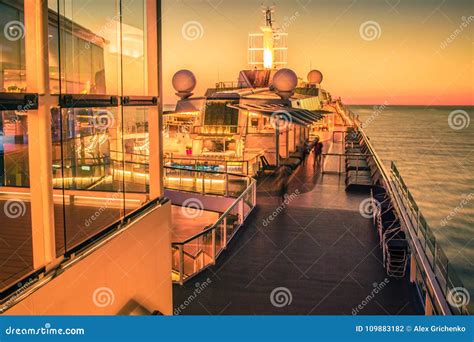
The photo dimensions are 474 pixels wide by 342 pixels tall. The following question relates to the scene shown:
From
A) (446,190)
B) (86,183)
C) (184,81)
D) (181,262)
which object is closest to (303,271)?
(181,262)

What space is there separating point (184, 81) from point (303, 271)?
16.0 meters

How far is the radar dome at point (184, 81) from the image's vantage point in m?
22.0

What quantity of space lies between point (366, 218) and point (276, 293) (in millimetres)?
4385

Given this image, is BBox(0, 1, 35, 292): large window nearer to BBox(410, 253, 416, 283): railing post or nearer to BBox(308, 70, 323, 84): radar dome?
BBox(410, 253, 416, 283): railing post

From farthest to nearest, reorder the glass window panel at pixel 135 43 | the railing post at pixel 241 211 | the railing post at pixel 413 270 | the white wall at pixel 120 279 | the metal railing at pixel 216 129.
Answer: the metal railing at pixel 216 129
the railing post at pixel 241 211
the railing post at pixel 413 270
the glass window panel at pixel 135 43
the white wall at pixel 120 279

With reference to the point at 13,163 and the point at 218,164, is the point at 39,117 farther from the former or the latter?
the point at 218,164

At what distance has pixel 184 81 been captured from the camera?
22062 millimetres

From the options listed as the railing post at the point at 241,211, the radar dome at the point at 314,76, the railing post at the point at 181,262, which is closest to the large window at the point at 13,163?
the railing post at the point at 181,262

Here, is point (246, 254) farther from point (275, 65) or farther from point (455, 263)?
point (275, 65)

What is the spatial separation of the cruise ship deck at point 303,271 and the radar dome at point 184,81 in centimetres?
1210

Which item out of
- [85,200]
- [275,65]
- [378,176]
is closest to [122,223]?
[85,200]

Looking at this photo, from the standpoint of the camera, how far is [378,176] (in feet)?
45.7

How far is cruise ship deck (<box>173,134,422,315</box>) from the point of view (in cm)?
607

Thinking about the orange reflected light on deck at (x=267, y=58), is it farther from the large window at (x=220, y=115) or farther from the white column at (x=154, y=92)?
the white column at (x=154, y=92)
